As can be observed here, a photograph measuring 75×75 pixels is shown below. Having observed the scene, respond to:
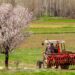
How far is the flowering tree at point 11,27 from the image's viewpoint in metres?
30.1

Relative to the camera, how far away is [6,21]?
31453 millimetres

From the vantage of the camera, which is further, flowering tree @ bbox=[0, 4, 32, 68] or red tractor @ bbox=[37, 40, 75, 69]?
flowering tree @ bbox=[0, 4, 32, 68]

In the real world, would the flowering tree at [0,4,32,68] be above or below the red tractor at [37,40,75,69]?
above

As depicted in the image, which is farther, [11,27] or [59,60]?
[11,27]

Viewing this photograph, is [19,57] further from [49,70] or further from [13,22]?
[49,70]

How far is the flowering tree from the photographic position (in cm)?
3013

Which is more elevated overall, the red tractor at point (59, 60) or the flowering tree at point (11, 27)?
the flowering tree at point (11, 27)

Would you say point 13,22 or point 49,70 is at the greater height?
point 13,22

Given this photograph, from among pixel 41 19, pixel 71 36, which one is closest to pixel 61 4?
pixel 41 19

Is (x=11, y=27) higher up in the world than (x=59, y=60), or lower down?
higher up

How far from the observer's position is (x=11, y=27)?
31.2 metres

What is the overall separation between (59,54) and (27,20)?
487 centimetres

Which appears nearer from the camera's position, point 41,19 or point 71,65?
point 71,65

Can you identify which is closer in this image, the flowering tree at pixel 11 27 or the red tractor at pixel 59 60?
the red tractor at pixel 59 60
